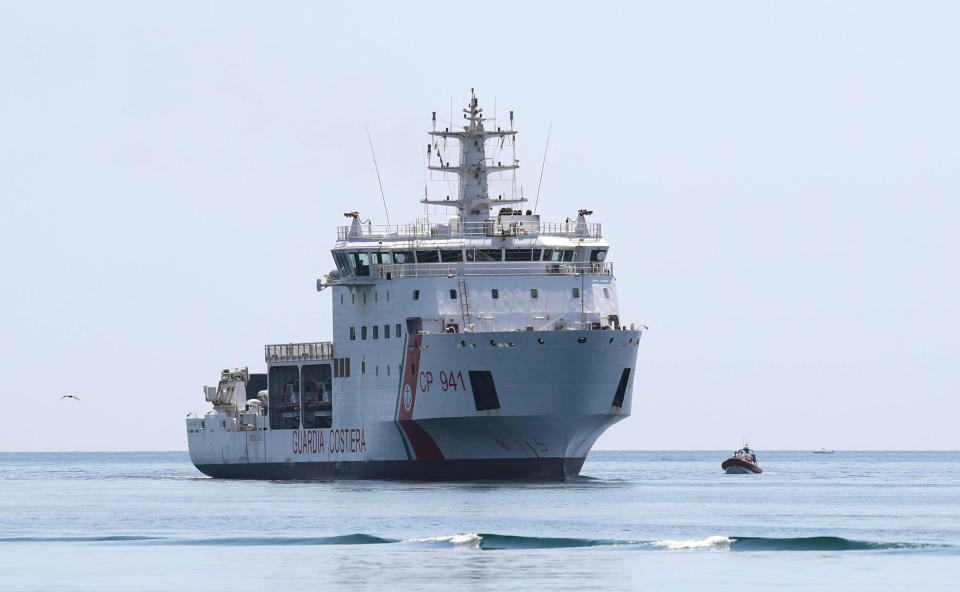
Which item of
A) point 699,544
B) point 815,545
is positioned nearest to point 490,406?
point 699,544

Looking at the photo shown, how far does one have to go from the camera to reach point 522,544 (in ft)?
176

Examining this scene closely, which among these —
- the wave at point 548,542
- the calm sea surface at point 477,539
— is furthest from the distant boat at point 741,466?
the wave at point 548,542

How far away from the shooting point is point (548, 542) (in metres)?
54.1

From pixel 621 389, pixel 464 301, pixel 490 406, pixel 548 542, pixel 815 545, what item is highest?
pixel 464 301

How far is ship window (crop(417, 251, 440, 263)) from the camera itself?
267 feet

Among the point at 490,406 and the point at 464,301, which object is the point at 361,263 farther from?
the point at 490,406

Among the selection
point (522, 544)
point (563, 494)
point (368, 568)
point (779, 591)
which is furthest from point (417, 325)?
point (779, 591)

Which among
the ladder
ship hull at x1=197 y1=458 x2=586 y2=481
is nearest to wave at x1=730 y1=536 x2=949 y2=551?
ship hull at x1=197 y1=458 x2=586 y2=481

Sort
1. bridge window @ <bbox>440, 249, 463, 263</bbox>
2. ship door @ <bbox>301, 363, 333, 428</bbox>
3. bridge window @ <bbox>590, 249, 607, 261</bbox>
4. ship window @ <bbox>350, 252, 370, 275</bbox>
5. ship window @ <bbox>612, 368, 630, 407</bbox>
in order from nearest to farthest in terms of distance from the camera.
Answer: ship window @ <bbox>612, 368, 630, 407</bbox> → bridge window @ <bbox>440, 249, 463, 263</bbox> → bridge window @ <bbox>590, 249, 607, 261</bbox> → ship window @ <bbox>350, 252, 370, 275</bbox> → ship door @ <bbox>301, 363, 333, 428</bbox>

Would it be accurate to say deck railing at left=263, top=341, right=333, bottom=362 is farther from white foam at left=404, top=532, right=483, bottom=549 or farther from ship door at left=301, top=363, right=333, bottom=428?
white foam at left=404, top=532, right=483, bottom=549

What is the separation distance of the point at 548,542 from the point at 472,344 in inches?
936

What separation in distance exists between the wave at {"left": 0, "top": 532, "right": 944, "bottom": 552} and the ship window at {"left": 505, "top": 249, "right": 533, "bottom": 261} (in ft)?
87.7

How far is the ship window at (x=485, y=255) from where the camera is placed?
81.1 metres

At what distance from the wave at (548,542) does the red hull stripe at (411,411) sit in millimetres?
23664
